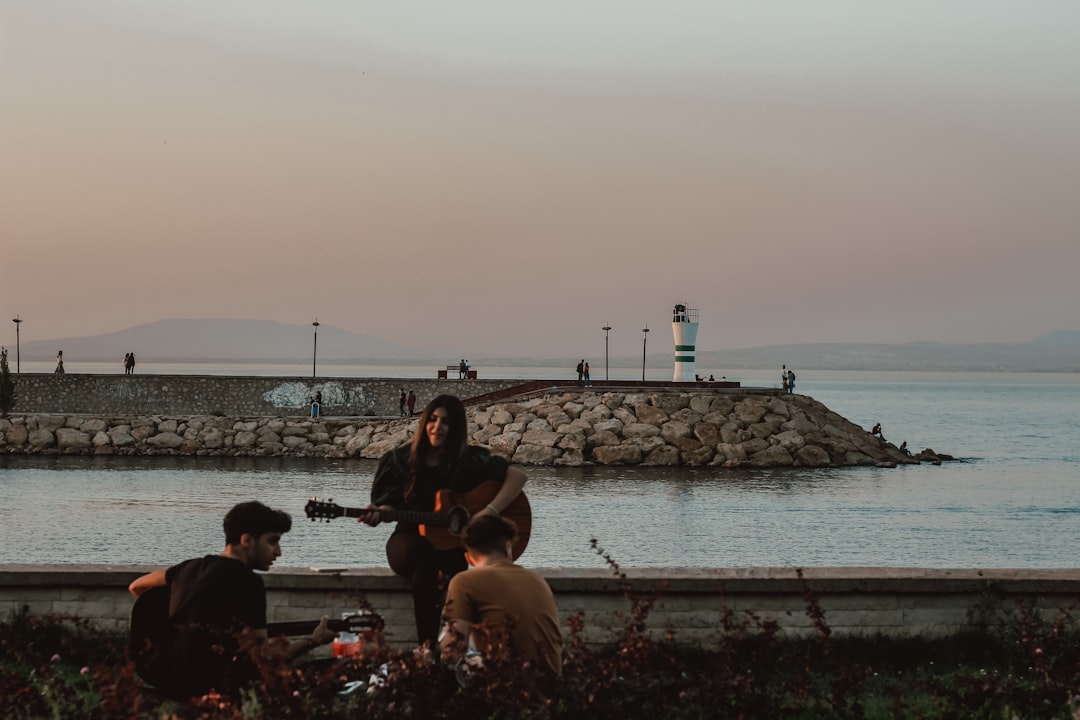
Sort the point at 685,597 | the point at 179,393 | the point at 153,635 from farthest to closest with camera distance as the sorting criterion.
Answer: the point at 179,393, the point at 685,597, the point at 153,635

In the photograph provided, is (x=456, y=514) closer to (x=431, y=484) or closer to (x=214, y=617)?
(x=431, y=484)

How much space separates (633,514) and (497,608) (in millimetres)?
26316

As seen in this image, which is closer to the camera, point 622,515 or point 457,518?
point 457,518

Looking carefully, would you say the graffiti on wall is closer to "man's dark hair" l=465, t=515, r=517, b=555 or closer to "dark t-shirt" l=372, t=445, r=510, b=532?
"dark t-shirt" l=372, t=445, r=510, b=532

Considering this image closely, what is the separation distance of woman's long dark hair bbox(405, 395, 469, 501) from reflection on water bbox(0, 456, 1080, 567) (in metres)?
13.1

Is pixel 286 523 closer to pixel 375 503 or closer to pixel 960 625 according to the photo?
pixel 375 503

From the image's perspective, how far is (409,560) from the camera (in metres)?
7.24

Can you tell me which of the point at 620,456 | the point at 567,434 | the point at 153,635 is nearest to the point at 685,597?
the point at 153,635

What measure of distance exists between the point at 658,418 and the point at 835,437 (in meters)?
7.00

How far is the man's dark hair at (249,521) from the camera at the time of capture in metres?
5.64

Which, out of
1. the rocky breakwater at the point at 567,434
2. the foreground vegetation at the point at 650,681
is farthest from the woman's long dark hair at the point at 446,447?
the rocky breakwater at the point at 567,434

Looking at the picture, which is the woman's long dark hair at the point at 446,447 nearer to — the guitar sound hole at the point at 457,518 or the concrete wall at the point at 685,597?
the guitar sound hole at the point at 457,518

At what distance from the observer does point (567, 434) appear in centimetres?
4334

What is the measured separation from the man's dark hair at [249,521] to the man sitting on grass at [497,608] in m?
0.89
